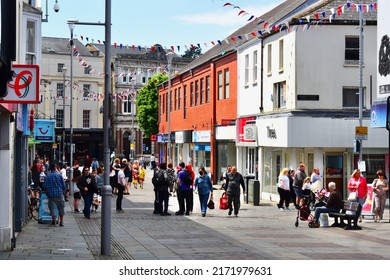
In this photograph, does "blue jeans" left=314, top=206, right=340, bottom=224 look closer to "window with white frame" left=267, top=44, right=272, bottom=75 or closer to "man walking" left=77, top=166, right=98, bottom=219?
"man walking" left=77, top=166, right=98, bottom=219

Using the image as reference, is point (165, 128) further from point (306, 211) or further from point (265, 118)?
point (306, 211)

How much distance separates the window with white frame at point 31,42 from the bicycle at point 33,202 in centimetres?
391

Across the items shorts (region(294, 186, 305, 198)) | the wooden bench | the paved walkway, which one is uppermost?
shorts (region(294, 186, 305, 198))

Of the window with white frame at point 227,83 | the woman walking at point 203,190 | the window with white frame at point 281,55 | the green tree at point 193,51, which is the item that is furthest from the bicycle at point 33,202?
the window with white frame at point 227,83

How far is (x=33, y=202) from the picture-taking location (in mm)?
23922

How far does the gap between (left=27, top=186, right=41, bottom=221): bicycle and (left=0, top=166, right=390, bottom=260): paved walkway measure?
3.32 ft

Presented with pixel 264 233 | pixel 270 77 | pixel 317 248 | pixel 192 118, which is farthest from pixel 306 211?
pixel 192 118

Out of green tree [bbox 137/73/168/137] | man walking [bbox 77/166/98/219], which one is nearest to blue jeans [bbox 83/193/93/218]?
man walking [bbox 77/166/98/219]

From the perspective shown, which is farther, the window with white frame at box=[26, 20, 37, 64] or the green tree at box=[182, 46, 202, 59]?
the green tree at box=[182, 46, 202, 59]

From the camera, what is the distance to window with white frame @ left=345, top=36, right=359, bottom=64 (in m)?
32.0

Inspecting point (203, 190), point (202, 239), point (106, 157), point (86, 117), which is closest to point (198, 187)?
point (203, 190)

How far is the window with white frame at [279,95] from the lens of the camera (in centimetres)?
3361

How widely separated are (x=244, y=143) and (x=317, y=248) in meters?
21.4

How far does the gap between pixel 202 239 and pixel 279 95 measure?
16.7 m
